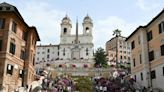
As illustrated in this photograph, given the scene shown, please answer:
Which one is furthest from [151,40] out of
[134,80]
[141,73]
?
[134,80]

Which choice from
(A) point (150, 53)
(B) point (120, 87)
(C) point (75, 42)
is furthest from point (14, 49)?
(C) point (75, 42)

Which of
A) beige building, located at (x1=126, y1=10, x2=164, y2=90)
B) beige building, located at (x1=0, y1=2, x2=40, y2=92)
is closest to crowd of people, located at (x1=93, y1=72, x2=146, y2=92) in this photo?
beige building, located at (x1=126, y1=10, x2=164, y2=90)

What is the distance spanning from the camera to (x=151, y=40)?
42094mm

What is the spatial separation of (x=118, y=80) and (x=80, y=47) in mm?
69511

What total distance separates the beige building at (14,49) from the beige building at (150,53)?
19.3 m

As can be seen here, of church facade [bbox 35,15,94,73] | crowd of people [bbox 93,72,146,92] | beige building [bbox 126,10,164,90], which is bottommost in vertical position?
crowd of people [bbox 93,72,146,92]

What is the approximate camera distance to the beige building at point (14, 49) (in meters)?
35.1

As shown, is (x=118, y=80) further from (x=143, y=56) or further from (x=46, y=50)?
(x=46, y=50)

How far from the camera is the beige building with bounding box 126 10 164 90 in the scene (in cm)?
3838

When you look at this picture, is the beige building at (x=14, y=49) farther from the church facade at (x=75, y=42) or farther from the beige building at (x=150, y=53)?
the church facade at (x=75, y=42)

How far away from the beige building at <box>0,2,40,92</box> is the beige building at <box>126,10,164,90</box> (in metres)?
19.3

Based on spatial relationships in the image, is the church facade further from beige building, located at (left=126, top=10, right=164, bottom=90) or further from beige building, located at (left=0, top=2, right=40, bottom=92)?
beige building, located at (left=0, top=2, right=40, bottom=92)

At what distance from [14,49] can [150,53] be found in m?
22.5

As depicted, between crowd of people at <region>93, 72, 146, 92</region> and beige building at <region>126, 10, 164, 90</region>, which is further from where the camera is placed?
crowd of people at <region>93, 72, 146, 92</region>
